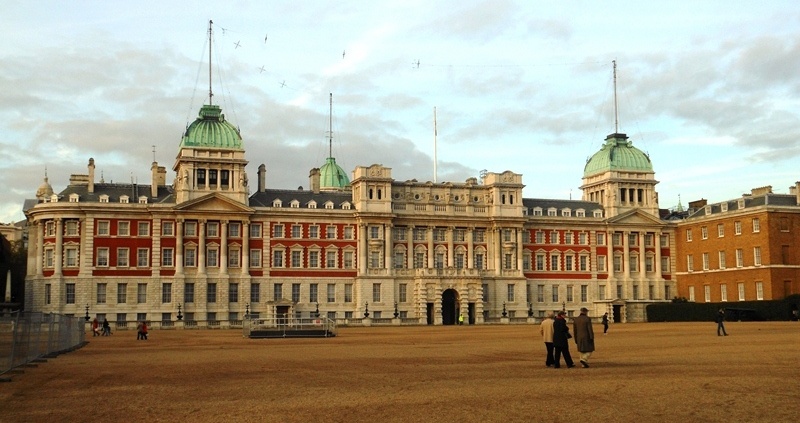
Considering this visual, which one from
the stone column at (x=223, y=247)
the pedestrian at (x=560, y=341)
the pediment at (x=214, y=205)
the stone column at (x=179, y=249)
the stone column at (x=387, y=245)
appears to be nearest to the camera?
the pedestrian at (x=560, y=341)

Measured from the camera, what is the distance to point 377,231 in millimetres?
100938

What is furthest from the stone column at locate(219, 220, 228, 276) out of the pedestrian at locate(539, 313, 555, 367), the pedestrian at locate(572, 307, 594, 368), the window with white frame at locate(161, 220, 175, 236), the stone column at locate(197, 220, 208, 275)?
the pedestrian at locate(572, 307, 594, 368)

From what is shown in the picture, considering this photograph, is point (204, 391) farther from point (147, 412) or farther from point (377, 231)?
point (377, 231)

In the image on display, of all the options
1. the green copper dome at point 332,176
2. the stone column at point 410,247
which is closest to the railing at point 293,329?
the stone column at point 410,247

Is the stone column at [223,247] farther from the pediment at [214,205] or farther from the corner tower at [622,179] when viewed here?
the corner tower at [622,179]

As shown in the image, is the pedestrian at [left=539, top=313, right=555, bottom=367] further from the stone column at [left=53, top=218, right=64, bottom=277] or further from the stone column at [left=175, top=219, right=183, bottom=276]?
the stone column at [left=53, top=218, right=64, bottom=277]

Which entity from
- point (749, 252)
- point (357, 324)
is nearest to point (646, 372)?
point (357, 324)

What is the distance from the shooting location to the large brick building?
9456 cm

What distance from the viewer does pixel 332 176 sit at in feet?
433

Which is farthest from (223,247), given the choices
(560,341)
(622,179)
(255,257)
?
(560,341)

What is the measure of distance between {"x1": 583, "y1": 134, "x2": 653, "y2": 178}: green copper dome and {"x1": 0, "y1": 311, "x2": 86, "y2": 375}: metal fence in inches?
3016

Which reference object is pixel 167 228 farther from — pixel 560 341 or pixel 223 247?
pixel 560 341

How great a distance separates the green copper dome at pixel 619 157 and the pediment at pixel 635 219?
17.7 feet

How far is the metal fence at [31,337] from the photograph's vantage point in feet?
92.7
